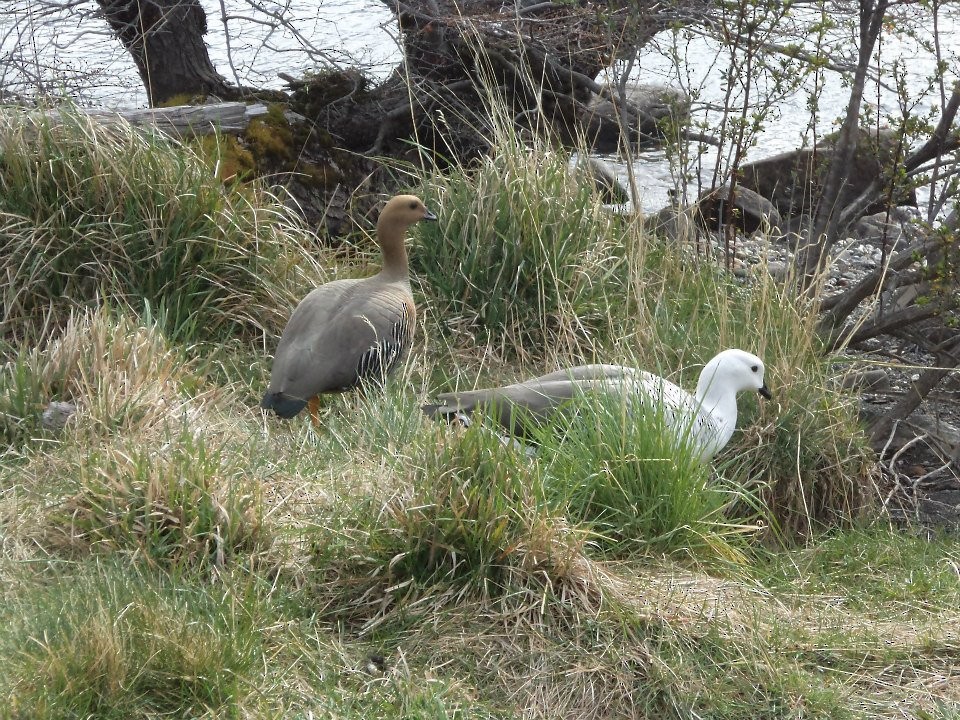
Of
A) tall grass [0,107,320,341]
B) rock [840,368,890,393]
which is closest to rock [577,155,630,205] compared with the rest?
rock [840,368,890,393]

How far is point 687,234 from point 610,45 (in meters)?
1.07

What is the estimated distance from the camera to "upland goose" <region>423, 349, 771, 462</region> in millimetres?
4605

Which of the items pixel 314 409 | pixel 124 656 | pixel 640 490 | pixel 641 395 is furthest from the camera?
pixel 314 409

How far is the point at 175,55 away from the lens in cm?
881

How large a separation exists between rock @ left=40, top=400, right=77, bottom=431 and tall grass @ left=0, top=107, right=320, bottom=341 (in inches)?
37.5

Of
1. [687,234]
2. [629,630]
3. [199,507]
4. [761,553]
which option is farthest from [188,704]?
[687,234]

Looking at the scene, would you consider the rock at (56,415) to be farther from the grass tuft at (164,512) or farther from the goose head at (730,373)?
the goose head at (730,373)

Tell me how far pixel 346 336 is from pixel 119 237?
1280mm

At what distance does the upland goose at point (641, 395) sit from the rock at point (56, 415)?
136 cm

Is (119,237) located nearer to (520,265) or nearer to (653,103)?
(520,265)

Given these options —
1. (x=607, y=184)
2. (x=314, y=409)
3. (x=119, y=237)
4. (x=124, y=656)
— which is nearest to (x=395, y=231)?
(x=314, y=409)

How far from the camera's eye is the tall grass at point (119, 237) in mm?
5785

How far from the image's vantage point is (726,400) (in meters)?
4.99

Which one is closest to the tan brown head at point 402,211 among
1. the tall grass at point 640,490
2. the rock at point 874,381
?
the tall grass at point 640,490
